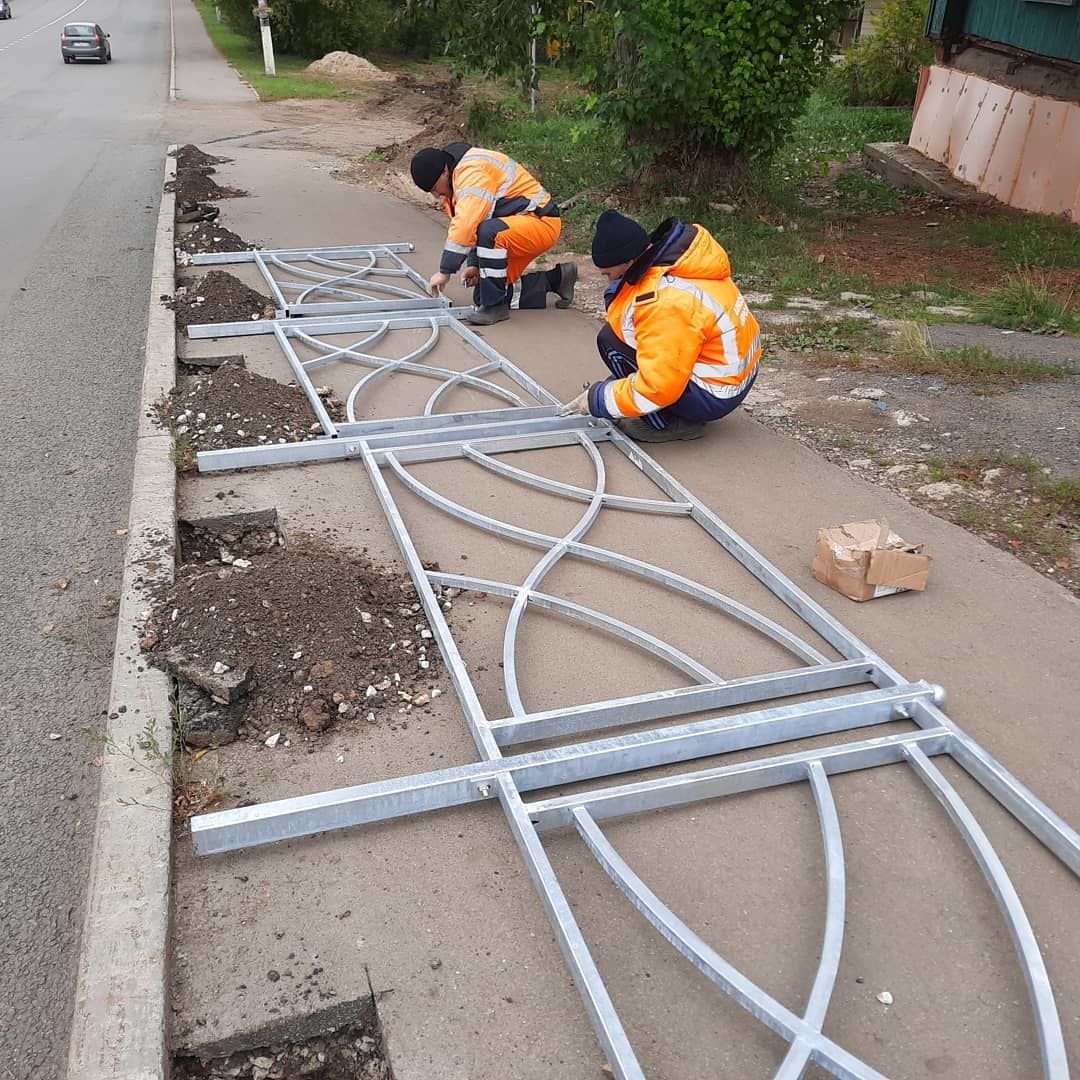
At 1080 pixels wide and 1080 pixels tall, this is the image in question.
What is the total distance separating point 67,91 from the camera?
22.6 m

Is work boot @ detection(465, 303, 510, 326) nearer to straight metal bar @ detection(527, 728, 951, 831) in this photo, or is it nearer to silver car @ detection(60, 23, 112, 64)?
A: straight metal bar @ detection(527, 728, 951, 831)

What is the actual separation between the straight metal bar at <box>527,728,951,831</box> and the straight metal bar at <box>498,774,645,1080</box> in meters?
0.07

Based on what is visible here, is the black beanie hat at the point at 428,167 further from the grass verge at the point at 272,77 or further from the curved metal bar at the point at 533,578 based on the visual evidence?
the grass verge at the point at 272,77

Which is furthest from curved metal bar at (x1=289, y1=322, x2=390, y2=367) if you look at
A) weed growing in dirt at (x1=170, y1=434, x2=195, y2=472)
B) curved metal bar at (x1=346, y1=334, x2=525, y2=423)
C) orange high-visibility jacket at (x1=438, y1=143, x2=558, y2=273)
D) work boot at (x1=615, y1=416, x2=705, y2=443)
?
work boot at (x1=615, y1=416, x2=705, y2=443)

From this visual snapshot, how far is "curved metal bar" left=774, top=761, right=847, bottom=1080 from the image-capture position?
2101 millimetres

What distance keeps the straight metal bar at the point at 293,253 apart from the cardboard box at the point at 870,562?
20.8ft

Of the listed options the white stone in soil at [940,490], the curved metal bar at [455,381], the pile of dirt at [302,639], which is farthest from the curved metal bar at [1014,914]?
the curved metal bar at [455,381]

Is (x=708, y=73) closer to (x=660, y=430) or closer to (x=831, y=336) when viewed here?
(x=831, y=336)

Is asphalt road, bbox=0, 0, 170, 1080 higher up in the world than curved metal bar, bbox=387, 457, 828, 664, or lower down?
lower down

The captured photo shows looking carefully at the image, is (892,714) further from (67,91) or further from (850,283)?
(67,91)

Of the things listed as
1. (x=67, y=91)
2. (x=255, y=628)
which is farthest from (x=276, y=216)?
(x=67, y=91)

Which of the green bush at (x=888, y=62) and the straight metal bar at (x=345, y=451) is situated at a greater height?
the green bush at (x=888, y=62)

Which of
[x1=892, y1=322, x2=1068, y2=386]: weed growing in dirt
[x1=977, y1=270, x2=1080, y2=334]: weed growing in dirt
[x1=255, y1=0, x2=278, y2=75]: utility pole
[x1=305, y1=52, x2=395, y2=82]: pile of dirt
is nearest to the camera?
[x1=892, y1=322, x2=1068, y2=386]: weed growing in dirt

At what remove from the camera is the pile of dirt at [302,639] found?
3.25m
